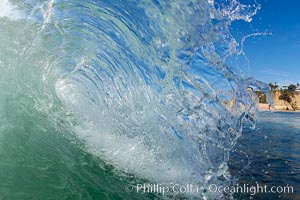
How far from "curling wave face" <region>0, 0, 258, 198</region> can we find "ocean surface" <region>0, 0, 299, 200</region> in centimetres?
2

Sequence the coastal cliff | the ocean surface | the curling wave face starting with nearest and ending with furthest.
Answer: the ocean surface < the curling wave face < the coastal cliff

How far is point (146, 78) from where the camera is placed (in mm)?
6355

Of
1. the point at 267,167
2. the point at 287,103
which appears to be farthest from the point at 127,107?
the point at 287,103

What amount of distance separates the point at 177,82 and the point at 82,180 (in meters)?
2.26

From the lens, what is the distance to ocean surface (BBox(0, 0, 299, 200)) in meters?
4.21

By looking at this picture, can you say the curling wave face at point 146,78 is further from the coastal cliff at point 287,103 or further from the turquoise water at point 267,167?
the coastal cliff at point 287,103

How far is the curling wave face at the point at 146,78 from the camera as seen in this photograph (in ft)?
15.9

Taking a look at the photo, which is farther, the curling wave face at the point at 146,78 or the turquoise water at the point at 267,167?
the turquoise water at the point at 267,167

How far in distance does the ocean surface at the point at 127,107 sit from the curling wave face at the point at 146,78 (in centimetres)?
2

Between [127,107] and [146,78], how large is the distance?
121 centimetres

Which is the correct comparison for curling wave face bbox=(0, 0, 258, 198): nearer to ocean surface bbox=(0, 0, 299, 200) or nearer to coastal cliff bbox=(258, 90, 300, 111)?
ocean surface bbox=(0, 0, 299, 200)

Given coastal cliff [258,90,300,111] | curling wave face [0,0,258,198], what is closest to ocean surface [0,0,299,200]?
curling wave face [0,0,258,198]

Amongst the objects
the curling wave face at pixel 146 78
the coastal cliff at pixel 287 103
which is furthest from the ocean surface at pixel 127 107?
the coastal cliff at pixel 287 103

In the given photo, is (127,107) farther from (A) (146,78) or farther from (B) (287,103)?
(B) (287,103)
